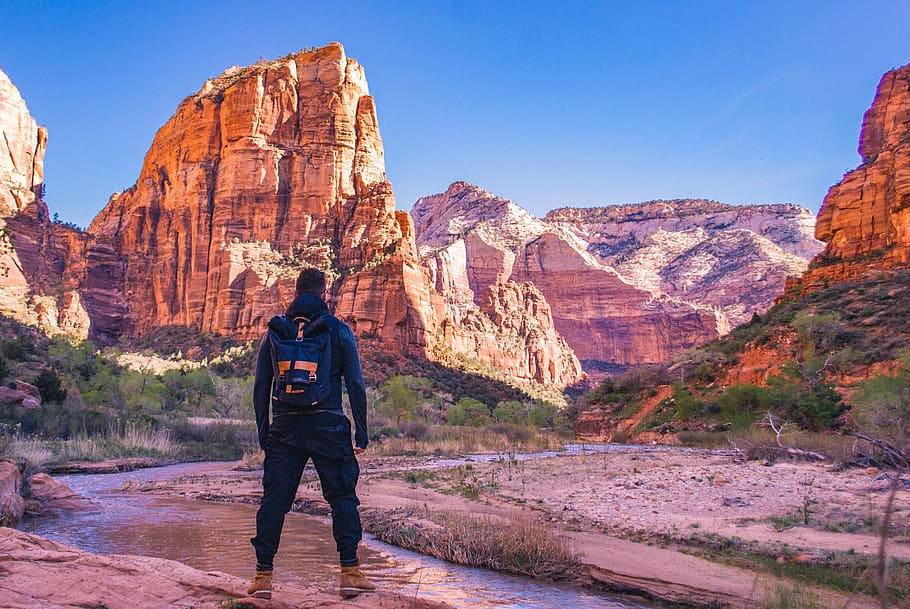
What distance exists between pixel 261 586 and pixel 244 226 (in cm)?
7656

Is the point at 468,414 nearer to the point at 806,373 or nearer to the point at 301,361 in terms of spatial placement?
the point at 806,373

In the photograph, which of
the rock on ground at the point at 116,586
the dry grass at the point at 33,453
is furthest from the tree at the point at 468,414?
the rock on ground at the point at 116,586

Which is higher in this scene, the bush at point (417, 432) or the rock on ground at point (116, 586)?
the rock on ground at point (116, 586)

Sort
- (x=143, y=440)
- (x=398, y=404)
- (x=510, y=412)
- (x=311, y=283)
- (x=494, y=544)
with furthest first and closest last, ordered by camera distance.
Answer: (x=510, y=412) → (x=398, y=404) → (x=143, y=440) → (x=494, y=544) → (x=311, y=283)

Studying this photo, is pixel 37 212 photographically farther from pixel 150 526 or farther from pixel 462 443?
pixel 150 526

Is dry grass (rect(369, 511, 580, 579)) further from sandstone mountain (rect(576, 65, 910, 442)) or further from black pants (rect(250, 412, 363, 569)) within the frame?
sandstone mountain (rect(576, 65, 910, 442))

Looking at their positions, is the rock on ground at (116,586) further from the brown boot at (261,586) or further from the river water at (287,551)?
the river water at (287,551)

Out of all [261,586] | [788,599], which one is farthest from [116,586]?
[788,599]

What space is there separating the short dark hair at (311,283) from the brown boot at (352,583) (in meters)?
2.07

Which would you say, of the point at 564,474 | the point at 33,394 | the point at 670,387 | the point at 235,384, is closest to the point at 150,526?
the point at 564,474

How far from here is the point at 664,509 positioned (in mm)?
9695

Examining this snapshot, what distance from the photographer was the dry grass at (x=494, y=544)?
6.60m

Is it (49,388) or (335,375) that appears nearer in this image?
(335,375)

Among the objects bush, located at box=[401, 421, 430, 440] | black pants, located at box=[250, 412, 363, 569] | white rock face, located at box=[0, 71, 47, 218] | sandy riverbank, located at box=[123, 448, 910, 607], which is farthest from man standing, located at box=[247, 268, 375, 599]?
white rock face, located at box=[0, 71, 47, 218]
